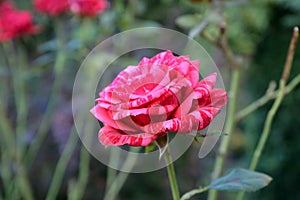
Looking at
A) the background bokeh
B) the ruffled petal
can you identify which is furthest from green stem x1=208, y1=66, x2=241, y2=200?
the background bokeh

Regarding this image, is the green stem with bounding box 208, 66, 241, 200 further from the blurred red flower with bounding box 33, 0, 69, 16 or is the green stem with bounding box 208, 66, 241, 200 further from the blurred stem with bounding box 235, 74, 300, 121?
the blurred red flower with bounding box 33, 0, 69, 16

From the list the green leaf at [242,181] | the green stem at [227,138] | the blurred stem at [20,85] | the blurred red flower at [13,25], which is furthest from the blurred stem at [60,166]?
the green leaf at [242,181]

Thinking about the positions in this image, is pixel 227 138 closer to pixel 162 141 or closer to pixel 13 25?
pixel 162 141

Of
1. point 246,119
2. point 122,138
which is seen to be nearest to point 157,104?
point 122,138

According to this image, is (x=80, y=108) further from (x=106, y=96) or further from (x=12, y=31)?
(x=106, y=96)

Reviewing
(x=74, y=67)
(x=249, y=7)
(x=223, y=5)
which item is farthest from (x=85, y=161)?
(x=249, y=7)

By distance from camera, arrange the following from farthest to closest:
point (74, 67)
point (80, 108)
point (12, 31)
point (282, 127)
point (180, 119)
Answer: point (74, 67), point (282, 127), point (80, 108), point (12, 31), point (180, 119)
